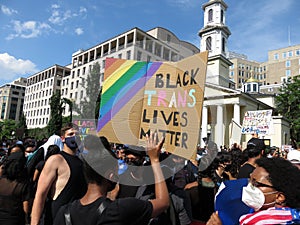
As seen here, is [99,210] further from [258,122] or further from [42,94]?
[42,94]

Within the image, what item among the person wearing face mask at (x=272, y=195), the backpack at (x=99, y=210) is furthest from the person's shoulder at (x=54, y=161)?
the person wearing face mask at (x=272, y=195)

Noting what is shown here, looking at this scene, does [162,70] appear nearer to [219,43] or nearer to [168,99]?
[168,99]

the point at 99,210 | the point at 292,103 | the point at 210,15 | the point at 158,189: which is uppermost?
the point at 210,15

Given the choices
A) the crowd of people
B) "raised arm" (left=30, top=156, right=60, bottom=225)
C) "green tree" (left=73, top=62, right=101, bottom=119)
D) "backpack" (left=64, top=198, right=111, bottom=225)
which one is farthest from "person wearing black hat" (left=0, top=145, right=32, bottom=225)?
"backpack" (left=64, top=198, right=111, bottom=225)

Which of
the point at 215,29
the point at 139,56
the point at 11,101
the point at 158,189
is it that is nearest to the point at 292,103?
the point at 215,29

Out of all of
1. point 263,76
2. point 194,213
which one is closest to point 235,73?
point 263,76

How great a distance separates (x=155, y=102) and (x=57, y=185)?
4.95 feet

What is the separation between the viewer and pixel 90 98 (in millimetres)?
2729

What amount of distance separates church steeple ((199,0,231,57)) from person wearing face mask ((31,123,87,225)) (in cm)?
4135

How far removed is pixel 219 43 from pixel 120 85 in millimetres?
42312

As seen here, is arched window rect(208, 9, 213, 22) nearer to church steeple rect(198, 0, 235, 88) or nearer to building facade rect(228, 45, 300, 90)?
church steeple rect(198, 0, 235, 88)

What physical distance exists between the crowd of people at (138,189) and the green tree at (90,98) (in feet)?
1.17

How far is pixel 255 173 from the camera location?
1.83 metres

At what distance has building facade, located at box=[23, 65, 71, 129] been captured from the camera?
259 ft
